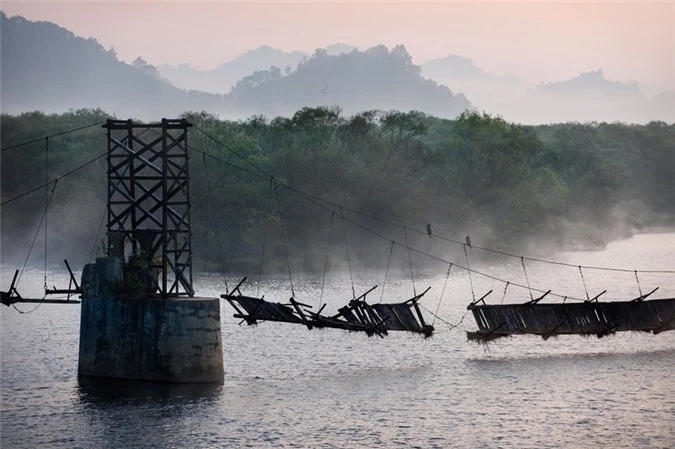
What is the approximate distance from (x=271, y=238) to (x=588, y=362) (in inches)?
1946

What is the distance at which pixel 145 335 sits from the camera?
42.3 metres

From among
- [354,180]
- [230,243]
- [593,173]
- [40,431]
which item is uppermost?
[593,173]

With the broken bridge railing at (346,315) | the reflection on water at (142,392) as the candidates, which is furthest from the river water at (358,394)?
the broken bridge railing at (346,315)

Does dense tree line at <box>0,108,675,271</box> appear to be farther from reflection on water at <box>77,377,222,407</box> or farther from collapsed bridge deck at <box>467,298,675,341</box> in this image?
reflection on water at <box>77,377,222,407</box>

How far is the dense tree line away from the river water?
35.4 metres

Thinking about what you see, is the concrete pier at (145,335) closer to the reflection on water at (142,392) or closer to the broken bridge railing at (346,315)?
the reflection on water at (142,392)

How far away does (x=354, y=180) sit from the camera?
341ft

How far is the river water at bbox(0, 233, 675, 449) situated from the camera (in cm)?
3684

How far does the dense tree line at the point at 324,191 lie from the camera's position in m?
98.8

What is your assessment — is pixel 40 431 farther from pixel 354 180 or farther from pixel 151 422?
pixel 354 180

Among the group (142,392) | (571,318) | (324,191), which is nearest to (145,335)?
(142,392)

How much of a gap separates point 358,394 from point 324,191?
200 ft

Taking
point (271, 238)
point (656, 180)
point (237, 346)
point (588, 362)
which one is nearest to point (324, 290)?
point (271, 238)

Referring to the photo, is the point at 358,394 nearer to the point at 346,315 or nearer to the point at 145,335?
the point at 346,315
